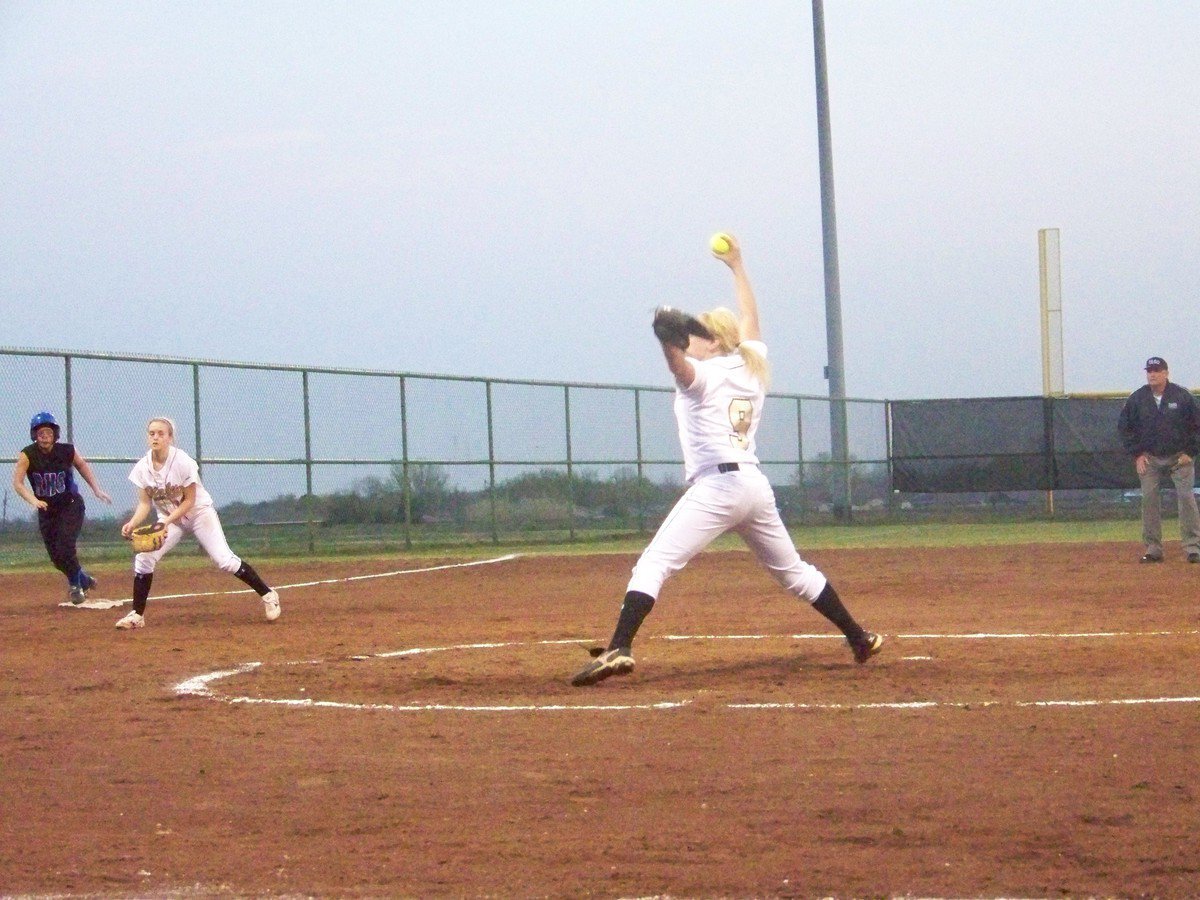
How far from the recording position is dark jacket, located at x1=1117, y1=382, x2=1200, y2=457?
52.5 ft

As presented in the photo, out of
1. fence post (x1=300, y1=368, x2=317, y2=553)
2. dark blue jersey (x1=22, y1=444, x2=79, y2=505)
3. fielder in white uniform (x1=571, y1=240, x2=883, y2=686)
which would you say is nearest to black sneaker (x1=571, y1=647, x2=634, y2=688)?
fielder in white uniform (x1=571, y1=240, x2=883, y2=686)

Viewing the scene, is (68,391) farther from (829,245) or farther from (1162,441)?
(829,245)

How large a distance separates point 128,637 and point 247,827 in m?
6.44

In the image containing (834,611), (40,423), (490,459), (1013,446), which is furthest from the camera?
(1013,446)

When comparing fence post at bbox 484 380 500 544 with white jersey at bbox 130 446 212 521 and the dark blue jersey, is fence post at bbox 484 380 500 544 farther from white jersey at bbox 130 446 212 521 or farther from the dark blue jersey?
white jersey at bbox 130 446 212 521

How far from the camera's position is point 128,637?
1102cm

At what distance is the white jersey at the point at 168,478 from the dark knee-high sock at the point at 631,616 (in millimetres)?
4898

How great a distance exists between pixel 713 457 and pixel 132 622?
5475 mm

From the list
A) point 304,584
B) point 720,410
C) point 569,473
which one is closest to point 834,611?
point 720,410

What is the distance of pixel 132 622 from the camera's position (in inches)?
456

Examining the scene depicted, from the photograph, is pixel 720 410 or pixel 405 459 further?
pixel 405 459

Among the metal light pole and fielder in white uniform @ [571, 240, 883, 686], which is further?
the metal light pole

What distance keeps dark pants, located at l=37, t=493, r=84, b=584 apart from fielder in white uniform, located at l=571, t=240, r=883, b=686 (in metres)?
7.88

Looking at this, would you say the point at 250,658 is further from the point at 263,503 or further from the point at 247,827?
the point at 263,503
